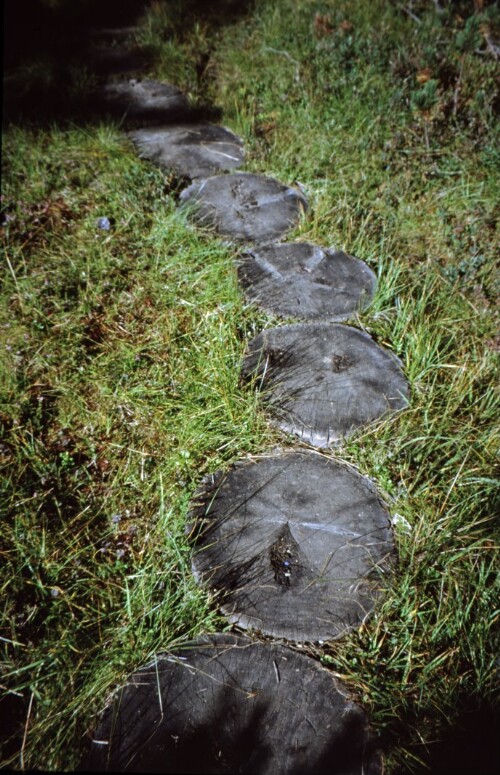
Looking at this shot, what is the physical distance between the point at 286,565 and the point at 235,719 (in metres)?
0.47

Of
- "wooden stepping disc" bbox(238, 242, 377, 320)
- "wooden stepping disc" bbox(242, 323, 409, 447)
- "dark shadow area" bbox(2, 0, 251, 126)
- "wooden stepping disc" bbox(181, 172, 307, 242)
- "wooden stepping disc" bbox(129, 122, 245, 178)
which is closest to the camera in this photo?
"wooden stepping disc" bbox(242, 323, 409, 447)

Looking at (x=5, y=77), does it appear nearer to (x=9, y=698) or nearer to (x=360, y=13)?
(x=360, y=13)

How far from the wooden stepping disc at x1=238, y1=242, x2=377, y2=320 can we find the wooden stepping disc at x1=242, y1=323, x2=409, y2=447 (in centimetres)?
17

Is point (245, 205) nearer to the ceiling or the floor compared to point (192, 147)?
nearer to the floor

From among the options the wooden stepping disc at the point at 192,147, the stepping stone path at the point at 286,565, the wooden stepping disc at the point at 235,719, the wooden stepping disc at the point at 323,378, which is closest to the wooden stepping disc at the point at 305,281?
the stepping stone path at the point at 286,565

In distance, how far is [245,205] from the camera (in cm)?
331

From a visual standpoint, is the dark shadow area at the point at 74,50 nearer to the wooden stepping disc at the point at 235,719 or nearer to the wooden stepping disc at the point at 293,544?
the wooden stepping disc at the point at 293,544

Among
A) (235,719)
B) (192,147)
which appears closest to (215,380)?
(235,719)

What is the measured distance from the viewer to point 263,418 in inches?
80.7

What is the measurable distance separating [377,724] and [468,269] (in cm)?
241

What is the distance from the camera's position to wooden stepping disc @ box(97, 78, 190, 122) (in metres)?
4.45

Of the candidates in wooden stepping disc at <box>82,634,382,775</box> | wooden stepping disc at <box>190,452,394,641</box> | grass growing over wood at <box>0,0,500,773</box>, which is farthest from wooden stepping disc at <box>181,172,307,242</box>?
wooden stepping disc at <box>82,634,382,775</box>

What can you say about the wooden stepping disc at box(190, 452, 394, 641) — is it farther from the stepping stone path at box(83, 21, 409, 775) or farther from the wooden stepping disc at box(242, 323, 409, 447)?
the wooden stepping disc at box(242, 323, 409, 447)

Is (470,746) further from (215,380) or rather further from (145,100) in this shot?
(145,100)
